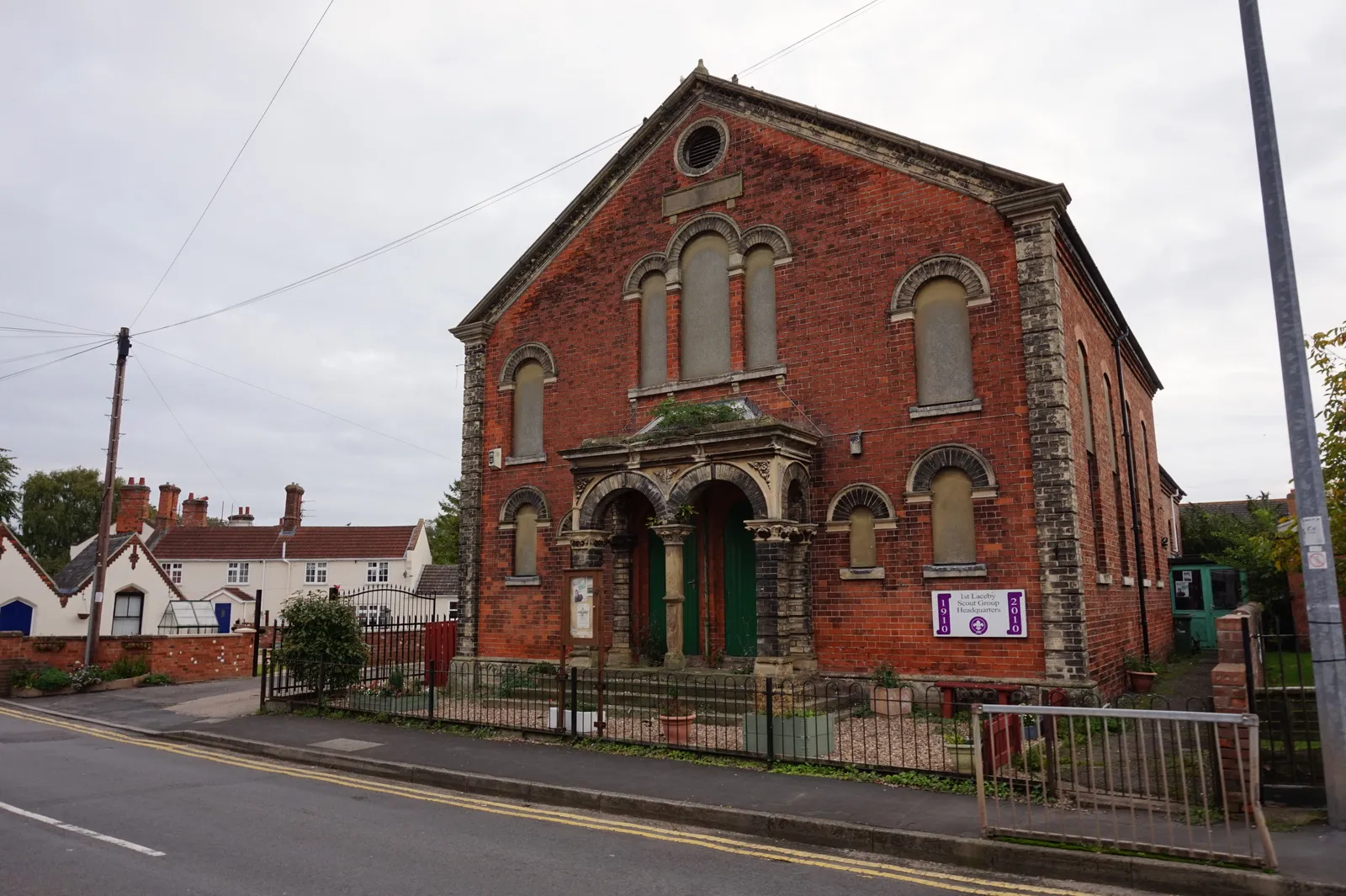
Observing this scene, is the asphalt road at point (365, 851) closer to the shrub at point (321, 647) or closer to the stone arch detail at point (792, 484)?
the shrub at point (321, 647)

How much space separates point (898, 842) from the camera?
25.4 feet

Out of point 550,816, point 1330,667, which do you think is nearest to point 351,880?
point 550,816

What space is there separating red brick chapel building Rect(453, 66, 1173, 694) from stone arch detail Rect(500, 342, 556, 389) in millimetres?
68

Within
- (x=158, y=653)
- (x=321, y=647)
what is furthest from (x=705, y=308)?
(x=158, y=653)

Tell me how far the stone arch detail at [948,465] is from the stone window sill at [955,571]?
4.00 ft

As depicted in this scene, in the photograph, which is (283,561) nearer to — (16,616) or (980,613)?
(16,616)

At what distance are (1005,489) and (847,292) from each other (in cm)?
443

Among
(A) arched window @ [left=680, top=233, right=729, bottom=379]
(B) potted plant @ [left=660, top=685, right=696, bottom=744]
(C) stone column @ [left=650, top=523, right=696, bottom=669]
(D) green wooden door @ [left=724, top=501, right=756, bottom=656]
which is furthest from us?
(A) arched window @ [left=680, top=233, right=729, bottom=379]

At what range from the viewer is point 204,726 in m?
15.4

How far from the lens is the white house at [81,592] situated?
114ft

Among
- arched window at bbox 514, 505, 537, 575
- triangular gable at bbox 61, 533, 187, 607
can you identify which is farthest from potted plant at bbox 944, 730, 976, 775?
triangular gable at bbox 61, 533, 187, 607

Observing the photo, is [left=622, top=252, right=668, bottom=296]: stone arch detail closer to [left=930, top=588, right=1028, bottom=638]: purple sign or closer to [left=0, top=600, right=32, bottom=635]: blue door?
[left=930, top=588, right=1028, bottom=638]: purple sign

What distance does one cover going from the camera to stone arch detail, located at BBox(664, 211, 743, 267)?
57.8ft

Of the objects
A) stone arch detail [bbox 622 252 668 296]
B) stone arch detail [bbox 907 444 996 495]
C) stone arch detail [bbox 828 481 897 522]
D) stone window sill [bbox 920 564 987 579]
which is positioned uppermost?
stone arch detail [bbox 622 252 668 296]
